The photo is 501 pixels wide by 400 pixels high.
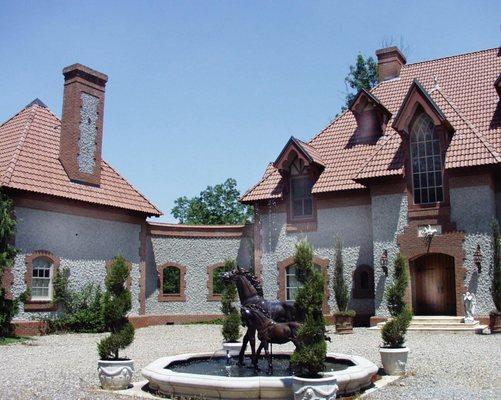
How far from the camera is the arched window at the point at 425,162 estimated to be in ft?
66.8

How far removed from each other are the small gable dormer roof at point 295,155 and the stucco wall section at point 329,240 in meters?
1.83

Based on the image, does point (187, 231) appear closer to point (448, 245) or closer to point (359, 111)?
point (359, 111)

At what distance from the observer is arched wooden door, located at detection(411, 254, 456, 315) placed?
Result: 20.5m

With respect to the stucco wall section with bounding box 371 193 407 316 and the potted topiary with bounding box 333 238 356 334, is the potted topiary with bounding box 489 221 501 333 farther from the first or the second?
the potted topiary with bounding box 333 238 356 334

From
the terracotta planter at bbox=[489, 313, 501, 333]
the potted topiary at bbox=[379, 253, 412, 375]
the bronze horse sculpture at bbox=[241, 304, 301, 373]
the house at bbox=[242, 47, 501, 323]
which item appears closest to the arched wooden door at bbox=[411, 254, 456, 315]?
the house at bbox=[242, 47, 501, 323]

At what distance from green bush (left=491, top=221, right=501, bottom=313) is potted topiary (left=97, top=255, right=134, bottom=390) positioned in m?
12.7

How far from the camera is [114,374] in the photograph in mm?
9805

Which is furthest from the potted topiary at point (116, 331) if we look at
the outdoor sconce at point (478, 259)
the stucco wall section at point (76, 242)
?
the outdoor sconce at point (478, 259)

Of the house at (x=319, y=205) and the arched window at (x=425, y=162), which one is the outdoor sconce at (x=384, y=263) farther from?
the arched window at (x=425, y=162)

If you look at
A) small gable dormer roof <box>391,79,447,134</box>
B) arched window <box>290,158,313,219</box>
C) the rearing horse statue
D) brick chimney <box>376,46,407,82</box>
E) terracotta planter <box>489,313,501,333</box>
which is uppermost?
brick chimney <box>376,46,407,82</box>

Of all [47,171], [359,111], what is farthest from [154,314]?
[359,111]

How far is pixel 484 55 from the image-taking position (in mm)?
24984

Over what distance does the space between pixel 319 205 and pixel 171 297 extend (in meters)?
7.92

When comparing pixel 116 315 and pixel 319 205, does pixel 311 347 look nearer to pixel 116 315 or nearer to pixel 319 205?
pixel 116 315
